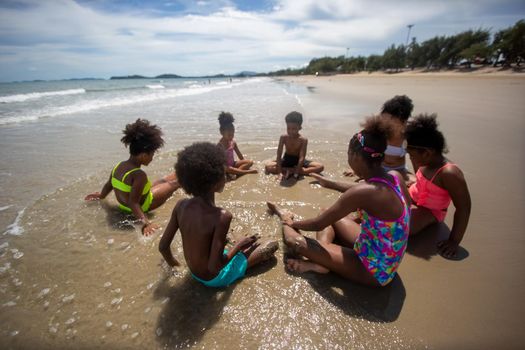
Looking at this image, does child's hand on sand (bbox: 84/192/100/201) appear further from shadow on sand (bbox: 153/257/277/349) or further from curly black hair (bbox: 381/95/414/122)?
curly black hair (bbox: 381/95/414/122)

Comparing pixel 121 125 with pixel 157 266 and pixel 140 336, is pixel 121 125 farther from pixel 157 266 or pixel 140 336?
pixel 140 336

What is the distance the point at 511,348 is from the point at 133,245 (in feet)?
11.5

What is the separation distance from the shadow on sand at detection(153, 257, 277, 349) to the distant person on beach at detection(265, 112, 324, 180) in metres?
2.72

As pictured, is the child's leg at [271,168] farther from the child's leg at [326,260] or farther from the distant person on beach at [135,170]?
the child's leg at [326,260]

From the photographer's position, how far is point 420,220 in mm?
3047

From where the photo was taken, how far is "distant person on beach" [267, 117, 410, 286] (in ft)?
6.77

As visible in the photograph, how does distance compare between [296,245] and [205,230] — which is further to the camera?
[296,245]

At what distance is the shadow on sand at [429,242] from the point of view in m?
2.78

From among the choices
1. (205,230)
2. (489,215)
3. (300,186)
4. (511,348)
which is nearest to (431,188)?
(489,215)

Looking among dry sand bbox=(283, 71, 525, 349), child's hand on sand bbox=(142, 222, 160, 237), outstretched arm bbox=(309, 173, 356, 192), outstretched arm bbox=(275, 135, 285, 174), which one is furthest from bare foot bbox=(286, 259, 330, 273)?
outstretched arm bbox=(275, 135, 285, 174)

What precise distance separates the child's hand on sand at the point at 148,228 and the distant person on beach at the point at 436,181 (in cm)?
314

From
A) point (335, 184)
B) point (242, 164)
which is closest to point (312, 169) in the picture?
point (335, 184)

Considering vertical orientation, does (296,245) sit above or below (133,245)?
above

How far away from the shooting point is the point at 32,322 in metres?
2.12
